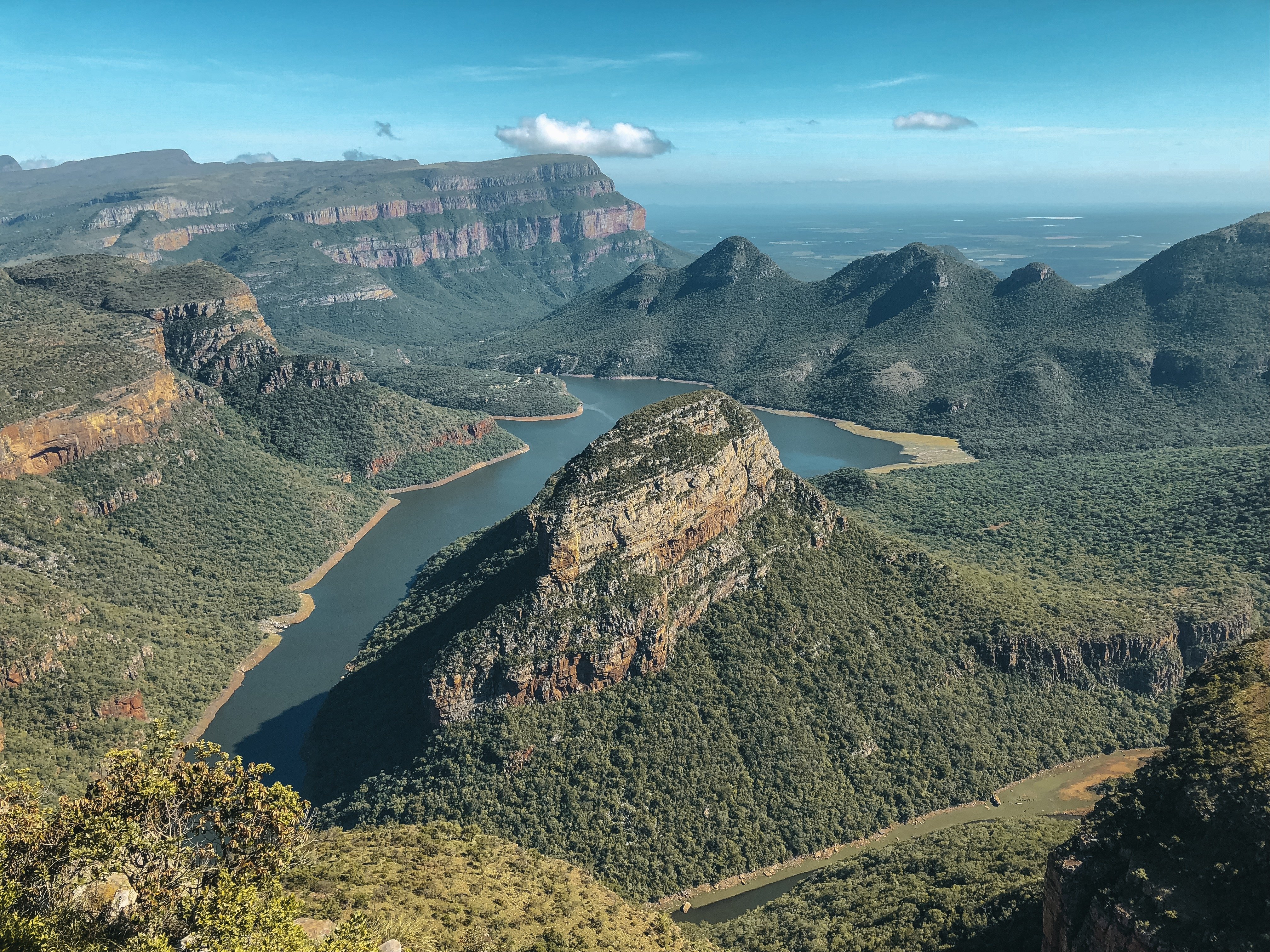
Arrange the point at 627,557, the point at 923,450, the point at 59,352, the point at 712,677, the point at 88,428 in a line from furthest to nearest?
the point at 923,450 < the point at 59,352 < the point at 88,428 < the point at 627,557 < the point at 712,677

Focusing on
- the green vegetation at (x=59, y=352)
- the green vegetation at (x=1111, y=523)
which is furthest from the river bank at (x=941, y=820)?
the green vegetation at (x=59, y=352)

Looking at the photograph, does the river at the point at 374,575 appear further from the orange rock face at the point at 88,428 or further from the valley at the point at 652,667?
the orange rock face at the point at 88,428

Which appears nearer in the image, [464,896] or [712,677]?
[464,896]

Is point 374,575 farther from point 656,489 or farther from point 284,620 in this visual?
point 656,489

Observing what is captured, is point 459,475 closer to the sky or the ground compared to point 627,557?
closer to the ground

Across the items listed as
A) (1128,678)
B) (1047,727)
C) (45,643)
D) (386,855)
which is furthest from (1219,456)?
(45,643)

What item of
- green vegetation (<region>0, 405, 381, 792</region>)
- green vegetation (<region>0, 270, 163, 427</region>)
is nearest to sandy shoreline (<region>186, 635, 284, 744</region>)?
green vegetation (<region>0, 405, 381, 792</region>)

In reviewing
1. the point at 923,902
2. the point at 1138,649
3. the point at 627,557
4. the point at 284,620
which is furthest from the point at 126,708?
the point at 1138,649
